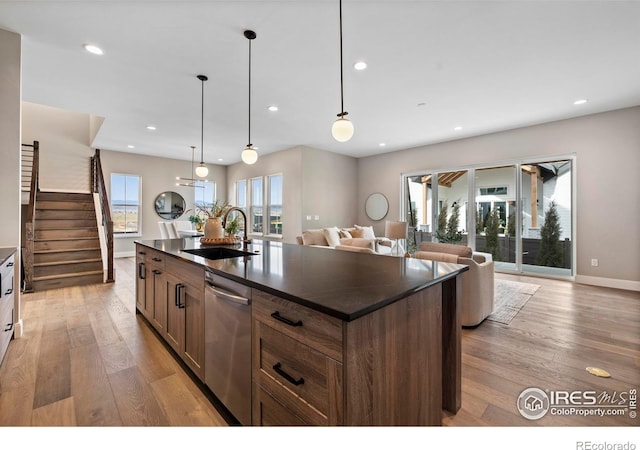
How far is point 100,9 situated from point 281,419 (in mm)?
3340

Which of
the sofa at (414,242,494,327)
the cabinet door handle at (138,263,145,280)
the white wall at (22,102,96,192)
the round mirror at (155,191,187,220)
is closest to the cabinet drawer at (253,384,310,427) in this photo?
the sofa at (414,242,494,327)

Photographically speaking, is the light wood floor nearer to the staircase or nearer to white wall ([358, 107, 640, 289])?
the staircase

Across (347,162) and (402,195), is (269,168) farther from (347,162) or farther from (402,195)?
(402,195)

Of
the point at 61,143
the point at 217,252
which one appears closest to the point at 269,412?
the point at 217,252

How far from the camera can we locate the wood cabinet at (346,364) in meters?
0.95

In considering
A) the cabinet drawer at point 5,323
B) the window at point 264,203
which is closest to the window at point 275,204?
the window at point 264,203

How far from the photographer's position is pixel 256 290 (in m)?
1.29

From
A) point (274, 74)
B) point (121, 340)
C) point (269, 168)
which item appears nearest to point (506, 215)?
point (274, 74)

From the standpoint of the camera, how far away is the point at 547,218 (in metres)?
5.27

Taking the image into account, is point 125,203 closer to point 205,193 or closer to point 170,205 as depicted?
point 170,205

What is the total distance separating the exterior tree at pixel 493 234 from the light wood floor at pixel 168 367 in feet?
7.83

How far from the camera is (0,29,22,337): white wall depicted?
2.56 metres

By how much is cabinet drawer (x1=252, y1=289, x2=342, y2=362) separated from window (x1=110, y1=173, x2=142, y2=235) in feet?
26.9

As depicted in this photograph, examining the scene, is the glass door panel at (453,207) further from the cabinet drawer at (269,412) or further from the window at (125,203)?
the window at (125,203)
